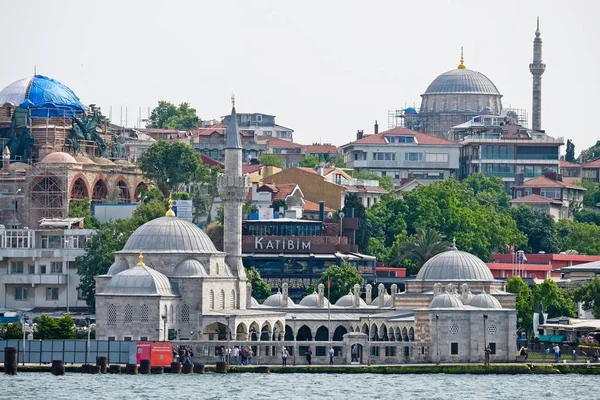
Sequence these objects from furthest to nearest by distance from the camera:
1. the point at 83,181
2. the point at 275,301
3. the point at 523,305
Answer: the point at 83,181 → the point at 275,301 → the point at 523,305

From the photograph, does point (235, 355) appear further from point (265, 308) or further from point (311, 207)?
point (311, 207)

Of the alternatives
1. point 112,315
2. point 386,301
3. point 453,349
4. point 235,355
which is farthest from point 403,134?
point 235,355

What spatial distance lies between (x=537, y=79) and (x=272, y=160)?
2218 cm

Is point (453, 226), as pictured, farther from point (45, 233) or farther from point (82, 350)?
point (82, 350)

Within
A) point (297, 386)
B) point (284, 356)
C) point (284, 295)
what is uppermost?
point (284, 295)

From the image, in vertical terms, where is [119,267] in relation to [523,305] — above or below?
above

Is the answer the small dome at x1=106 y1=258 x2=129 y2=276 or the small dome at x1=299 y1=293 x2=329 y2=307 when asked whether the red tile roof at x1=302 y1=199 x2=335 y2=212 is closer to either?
the small dome at x1=299 y1=293 x2=329 y2=307

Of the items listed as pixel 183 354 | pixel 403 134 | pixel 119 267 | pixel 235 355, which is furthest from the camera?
pixel 403 134

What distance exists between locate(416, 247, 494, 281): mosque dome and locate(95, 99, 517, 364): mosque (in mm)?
50

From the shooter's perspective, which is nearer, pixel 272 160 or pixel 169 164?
pixel 169 164

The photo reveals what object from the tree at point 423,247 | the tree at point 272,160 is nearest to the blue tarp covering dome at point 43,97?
the tree at point 272,160

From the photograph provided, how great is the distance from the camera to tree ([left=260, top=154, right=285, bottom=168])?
18610 centimetres

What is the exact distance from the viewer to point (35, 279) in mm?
142125

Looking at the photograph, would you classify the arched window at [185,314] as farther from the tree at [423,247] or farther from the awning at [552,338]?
the tree at [423,247]
